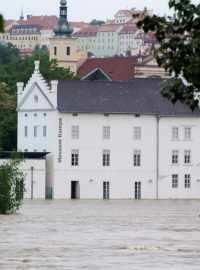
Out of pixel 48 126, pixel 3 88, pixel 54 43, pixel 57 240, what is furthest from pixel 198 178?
pixel 54 43

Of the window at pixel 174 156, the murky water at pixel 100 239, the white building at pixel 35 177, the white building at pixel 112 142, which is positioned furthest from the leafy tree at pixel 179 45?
the window at pixel 174 156

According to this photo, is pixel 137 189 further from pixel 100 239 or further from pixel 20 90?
pixel 100 239

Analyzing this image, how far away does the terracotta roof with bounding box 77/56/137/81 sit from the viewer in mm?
167875

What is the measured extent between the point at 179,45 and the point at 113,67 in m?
154

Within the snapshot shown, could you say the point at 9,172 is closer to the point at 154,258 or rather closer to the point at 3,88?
the point at 154,258

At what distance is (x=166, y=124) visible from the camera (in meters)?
109

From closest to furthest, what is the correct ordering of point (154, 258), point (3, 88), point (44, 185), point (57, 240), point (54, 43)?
point (154, 258)
point (57, 240)
point (44, 185)
point (3, 88)
point (54, 43)

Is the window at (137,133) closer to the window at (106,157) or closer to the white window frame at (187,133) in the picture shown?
the window at (106,157)

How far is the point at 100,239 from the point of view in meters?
49.5

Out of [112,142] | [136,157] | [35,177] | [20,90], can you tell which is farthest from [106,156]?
[20,90]

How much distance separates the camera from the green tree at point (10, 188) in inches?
2733

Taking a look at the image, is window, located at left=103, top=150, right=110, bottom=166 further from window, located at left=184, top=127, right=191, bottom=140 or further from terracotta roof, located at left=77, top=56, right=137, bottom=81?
terracotta roof, located at left=77, top=56, right=137, bottom=81

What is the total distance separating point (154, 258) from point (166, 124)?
69.3m

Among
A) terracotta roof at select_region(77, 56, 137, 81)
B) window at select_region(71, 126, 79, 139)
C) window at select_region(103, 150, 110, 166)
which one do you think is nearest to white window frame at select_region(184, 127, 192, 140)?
window at select_region(103, 150, 110, 166)
